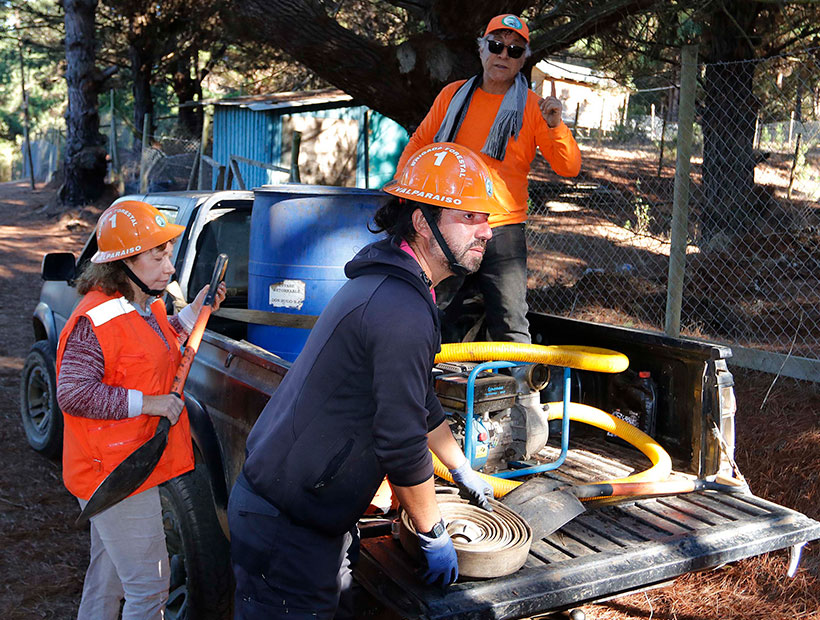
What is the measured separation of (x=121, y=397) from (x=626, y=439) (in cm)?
222

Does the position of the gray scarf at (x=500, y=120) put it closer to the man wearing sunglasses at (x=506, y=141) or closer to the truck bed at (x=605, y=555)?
the man wearing sunglasses at (x=506, y=141)

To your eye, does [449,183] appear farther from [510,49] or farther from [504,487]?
[510,49]

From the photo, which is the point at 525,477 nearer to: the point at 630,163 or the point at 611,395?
the point at 611,395

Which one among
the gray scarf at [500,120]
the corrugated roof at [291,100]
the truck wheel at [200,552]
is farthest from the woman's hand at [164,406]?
the corrugated roof at [291,100]

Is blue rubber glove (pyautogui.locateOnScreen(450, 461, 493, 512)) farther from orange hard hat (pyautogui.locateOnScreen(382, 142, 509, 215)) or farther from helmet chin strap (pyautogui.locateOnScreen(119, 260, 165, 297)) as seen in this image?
helmet chin strap (pyautogui.locateOnScreen(119, 260, 165, 297))

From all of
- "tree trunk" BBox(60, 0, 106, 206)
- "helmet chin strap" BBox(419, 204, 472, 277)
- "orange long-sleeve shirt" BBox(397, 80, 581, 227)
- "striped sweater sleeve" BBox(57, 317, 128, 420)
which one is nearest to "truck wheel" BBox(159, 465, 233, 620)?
"striped sweater sleeve" BBox(57, 317, 128, 420)

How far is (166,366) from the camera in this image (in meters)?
2.99

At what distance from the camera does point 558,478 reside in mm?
3029

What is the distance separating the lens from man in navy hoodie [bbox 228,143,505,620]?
6.42ft

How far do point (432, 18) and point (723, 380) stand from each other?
5520 millimetres

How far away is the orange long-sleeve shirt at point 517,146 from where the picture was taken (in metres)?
3.99

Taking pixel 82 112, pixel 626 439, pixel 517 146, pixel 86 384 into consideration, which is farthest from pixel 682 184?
pixel 82 112

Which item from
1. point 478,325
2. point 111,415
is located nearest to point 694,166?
point 478,325

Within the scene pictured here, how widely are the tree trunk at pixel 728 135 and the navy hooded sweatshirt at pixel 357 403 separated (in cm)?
731
